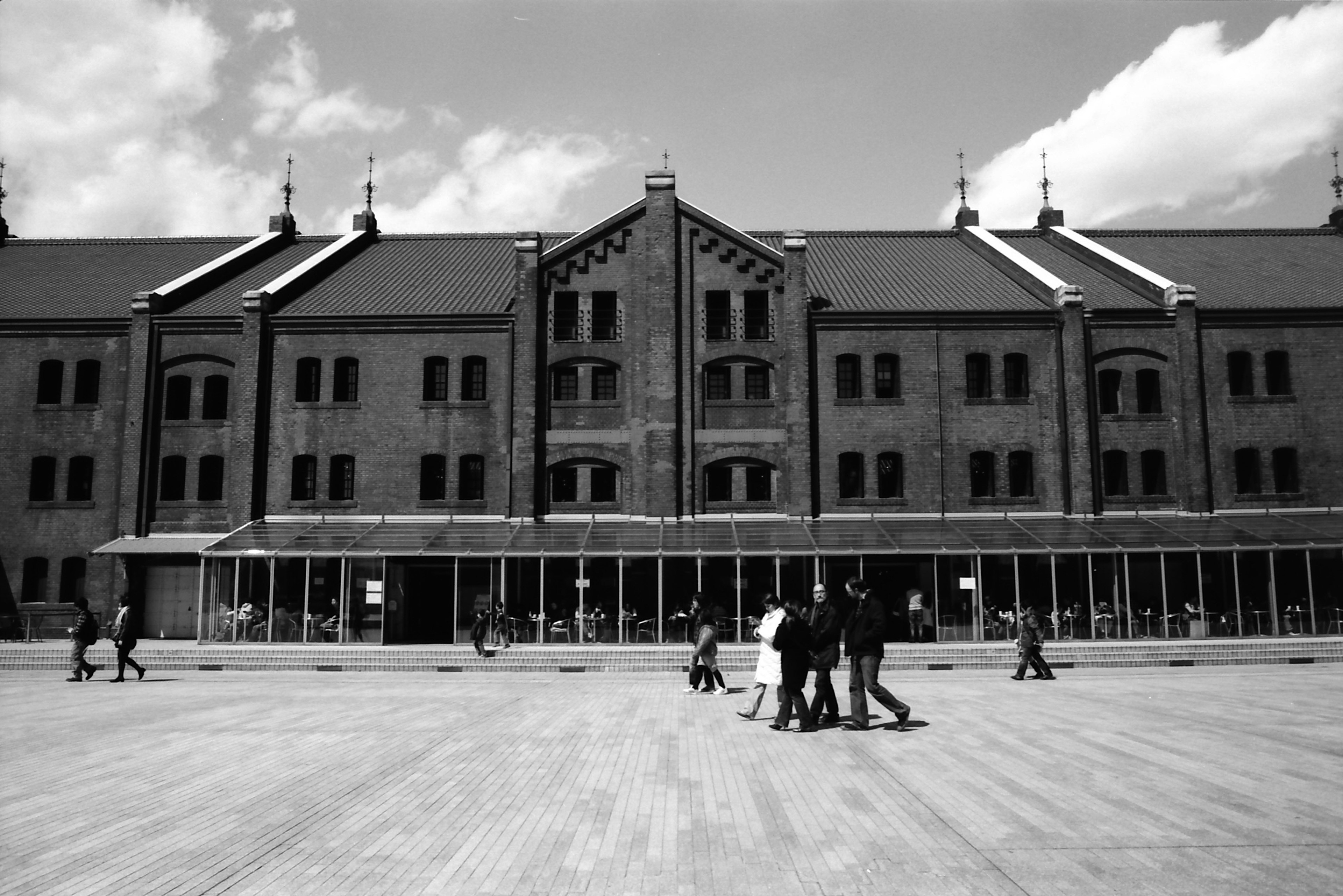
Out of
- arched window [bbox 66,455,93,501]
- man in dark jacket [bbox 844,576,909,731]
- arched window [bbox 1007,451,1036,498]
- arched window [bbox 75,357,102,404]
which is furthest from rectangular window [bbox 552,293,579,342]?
man in dark jacket [bbox 844,576,909,731]

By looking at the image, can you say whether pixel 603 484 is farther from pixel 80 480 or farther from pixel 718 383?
pixel 80 480

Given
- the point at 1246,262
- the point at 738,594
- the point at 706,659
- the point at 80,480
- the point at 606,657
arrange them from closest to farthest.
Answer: the point at 706,659, the point at 606,657, the point at 738,594, the point at 80,480, the point at 1246,262

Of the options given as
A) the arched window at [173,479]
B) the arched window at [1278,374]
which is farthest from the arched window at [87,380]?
the arched window at [1278,374]

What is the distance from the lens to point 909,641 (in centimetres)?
2975

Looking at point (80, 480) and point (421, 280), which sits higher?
point (421, 280)

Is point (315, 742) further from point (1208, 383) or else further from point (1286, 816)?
point (1208, 383)

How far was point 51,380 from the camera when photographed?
110ft

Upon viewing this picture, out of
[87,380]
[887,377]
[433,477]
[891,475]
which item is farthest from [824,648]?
[87,380]

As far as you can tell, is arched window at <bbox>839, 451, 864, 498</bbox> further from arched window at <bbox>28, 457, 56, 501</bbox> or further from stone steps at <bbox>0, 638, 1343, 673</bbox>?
arched window at <bbox>28, 457, 56, 501</bbox>

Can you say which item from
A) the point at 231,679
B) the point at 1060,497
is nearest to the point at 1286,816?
the point at 231,679

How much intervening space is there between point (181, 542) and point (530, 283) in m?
13.5

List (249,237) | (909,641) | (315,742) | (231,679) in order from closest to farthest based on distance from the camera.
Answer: (315,742) → (231,679) → (909,641) → (249,237)

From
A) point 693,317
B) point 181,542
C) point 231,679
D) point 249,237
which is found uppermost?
point 249,237

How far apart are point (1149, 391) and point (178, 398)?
104ft
